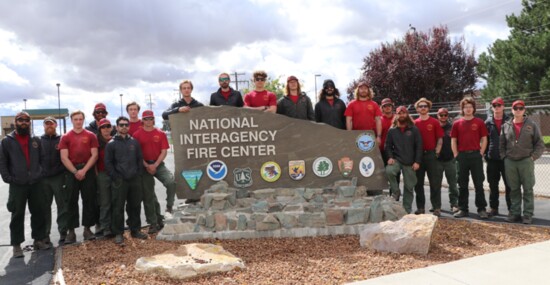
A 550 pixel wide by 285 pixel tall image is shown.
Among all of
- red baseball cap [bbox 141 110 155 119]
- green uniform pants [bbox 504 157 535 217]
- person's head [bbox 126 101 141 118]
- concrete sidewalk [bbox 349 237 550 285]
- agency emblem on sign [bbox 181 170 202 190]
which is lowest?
concrete sidewalk [bbox 349 237 550 285]

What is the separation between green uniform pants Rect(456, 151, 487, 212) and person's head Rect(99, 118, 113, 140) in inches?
216

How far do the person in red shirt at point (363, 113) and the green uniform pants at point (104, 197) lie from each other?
3.60 meters

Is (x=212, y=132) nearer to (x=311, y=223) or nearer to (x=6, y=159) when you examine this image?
(x=311, y=223)

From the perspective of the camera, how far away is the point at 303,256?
204 inches

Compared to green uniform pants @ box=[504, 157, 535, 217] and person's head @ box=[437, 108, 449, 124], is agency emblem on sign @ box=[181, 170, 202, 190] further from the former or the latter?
green uniform pants @ box=[504, 157, 535, 217]

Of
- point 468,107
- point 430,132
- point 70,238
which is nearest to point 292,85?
point 430,132

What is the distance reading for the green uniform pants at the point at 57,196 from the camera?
626 centimetres

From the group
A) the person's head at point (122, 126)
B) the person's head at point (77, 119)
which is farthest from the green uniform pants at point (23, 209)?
the person's head at point (122, 126)

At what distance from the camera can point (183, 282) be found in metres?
4.43

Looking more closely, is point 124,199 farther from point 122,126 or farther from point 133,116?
point 133,116

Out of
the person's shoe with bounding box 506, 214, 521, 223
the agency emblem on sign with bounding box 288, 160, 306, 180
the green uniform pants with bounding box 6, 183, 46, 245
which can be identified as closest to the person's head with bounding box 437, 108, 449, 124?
the person's shoe with bounding box 506, 214, 521, 223

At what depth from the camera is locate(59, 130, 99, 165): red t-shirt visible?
6223 mm

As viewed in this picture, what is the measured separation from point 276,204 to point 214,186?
934 millimetres

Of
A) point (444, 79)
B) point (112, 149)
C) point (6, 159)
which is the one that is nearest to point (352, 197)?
point (112, 149)
